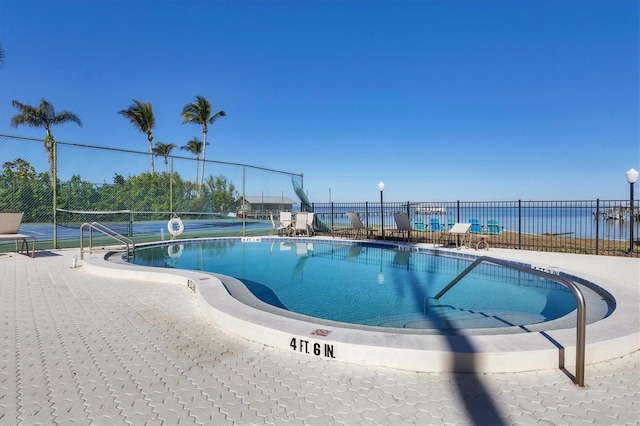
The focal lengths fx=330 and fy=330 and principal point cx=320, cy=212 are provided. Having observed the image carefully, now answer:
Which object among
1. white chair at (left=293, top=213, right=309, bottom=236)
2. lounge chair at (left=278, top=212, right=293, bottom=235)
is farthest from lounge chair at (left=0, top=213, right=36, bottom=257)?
white chair at (left=293, top=213, right=309, bottom=236)

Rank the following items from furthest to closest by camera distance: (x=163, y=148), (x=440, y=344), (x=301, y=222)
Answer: (x=163, y=148) < (x=301, y=222) < (x=440, y=344)

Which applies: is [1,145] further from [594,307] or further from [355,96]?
[355,96]

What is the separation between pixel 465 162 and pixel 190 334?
23715 mm

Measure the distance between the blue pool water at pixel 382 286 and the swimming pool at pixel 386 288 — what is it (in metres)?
0.01

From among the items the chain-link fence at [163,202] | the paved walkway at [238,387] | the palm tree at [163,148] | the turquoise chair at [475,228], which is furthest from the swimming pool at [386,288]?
the palm tree at [163,148]

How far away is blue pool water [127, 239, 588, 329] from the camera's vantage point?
3.94 meters

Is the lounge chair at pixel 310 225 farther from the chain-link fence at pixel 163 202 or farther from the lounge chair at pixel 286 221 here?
the chain-link fence at pixel 163 202

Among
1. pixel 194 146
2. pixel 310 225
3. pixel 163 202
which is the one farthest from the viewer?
pixel 194 146

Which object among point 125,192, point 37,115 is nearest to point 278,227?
point 125,192

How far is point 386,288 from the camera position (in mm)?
5430

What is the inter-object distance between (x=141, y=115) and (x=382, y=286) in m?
26.3

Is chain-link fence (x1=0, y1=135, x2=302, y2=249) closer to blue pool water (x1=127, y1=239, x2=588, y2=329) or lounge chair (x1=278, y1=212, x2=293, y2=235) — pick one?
lounge chair (x1=278, y1=212, x2=293, y2=235)

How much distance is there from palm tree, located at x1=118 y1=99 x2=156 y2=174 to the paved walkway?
85.3 ft

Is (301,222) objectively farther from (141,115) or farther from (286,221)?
(141,115)
